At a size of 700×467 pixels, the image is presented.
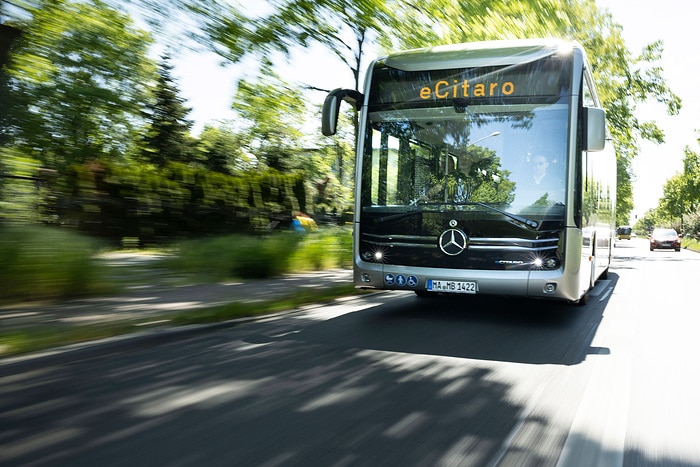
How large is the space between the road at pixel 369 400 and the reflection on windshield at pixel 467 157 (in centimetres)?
161

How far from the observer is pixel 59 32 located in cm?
1106

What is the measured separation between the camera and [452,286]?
25.3 ft

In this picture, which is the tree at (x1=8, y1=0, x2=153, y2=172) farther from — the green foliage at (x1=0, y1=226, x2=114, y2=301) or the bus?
the bus

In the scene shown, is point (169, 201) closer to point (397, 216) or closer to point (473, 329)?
point (397, 216)

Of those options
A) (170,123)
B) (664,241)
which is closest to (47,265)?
(170,123)

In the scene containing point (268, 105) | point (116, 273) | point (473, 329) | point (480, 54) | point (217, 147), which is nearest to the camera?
point (473, 329)

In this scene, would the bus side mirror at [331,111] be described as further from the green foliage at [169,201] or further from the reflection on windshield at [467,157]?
the green foliage at [169,201]

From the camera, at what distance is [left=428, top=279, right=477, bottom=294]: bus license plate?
300 inches

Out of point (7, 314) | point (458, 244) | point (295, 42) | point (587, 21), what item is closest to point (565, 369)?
point (458, 244)

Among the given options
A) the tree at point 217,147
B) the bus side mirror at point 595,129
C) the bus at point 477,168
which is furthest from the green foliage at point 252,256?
the tree at point 217,147

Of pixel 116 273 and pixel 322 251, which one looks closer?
pixel 116 273

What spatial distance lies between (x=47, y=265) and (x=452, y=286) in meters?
5.16

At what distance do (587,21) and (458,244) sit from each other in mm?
21715

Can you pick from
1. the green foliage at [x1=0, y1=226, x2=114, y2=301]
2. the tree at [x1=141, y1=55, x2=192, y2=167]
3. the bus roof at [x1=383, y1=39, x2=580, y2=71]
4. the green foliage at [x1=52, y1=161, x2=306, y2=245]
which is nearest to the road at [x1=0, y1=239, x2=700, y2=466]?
the green foliage at [x1=0, y1=226, x2=114, y2=301]
